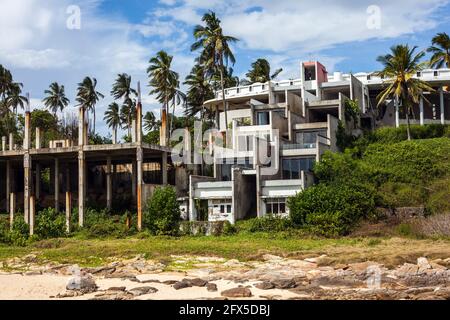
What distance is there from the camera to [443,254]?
32625 mm

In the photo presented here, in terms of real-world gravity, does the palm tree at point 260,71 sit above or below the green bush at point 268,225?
above

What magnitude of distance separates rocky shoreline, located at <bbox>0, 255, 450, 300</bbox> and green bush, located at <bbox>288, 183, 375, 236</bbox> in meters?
7.80

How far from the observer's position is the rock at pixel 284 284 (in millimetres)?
27016

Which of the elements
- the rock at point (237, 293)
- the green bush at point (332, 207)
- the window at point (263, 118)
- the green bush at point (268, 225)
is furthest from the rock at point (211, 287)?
the window at point (263, 118)

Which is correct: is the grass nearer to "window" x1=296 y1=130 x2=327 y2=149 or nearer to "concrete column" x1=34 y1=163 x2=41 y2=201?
"window" x1=296 y1=130 x2=327 y2=149

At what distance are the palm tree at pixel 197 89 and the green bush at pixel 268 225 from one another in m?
26.3

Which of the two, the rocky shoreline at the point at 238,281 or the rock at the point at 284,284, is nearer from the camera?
the rocky shoreline at the point at 238,281

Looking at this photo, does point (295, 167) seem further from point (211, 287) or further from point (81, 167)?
point (211, 287)

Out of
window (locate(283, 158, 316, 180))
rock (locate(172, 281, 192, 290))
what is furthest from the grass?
window (locate(283, 158, 316, 180))

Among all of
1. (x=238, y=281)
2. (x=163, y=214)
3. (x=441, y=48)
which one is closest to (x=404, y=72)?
(x=441, y=48)

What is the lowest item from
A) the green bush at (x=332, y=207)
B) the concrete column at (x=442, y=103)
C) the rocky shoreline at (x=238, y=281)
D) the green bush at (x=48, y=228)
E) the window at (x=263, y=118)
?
the rocky shoreline at (x=238, y=281)

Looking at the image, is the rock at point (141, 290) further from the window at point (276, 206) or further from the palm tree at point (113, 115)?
the palm tree at point (113, 115)

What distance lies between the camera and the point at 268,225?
4397cm

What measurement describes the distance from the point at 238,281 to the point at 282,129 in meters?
26.4
